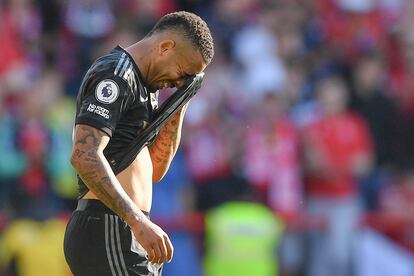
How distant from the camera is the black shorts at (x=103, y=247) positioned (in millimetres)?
4992

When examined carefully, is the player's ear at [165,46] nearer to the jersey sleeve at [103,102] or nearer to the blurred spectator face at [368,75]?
the jersey sleeve at [103,102]

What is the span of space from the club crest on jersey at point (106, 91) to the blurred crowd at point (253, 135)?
5261 millimetres

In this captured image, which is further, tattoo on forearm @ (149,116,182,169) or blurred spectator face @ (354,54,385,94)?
blurred spectator face @ (354,54,385,94)

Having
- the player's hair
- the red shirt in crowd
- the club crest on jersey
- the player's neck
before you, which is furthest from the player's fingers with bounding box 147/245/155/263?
the red shirt in crowd

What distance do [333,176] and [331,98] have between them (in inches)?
34.4

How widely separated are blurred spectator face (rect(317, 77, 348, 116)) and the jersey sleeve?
6.43 metres

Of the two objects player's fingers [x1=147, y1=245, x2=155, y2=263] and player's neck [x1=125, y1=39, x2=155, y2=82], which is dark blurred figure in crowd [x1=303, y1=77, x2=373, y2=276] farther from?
player's fingers [x1=147, y1=245, x2=155, y2=263]

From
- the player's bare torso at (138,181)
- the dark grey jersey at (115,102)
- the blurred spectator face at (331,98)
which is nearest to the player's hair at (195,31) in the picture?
the dark grey jersey at (115,102)

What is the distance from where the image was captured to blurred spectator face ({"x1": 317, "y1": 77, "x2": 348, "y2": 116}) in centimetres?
1110

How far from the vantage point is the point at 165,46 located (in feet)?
16.6

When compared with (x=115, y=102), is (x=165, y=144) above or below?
below

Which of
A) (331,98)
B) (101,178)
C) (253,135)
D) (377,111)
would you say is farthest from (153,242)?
(377,111)

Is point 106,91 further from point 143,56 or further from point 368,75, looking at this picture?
point 368,75

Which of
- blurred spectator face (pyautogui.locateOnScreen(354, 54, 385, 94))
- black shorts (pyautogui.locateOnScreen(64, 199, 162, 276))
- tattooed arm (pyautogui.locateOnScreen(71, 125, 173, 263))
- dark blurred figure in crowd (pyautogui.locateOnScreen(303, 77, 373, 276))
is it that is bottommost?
dark blurred figure in crowd (pyautogui.locateOnScreen(303, 77, 373, 276))
